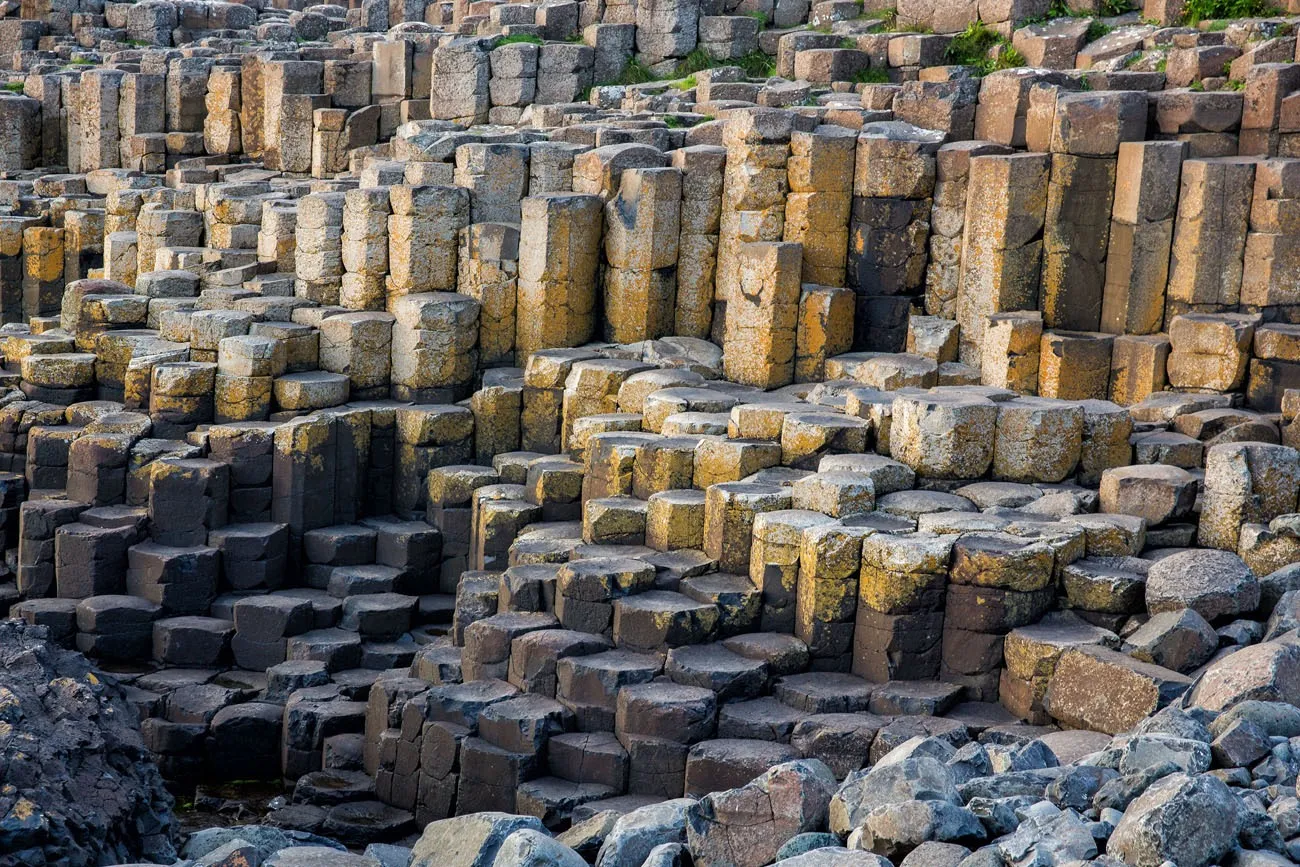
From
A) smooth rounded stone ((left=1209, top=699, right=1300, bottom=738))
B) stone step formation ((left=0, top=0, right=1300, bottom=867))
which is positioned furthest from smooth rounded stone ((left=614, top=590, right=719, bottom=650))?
smooth rounded stone ((left=1209, top=699, right=1300, bottom=738))

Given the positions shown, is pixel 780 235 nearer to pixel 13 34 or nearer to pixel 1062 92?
pixel 1062 92

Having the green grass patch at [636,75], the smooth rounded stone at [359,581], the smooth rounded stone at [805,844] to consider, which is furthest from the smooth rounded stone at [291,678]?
the green grass patch at [636,75]

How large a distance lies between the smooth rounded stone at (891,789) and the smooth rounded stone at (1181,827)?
1322 millimetres

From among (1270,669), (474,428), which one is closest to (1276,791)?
(1270,669)

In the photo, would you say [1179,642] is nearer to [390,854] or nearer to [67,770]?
[390,854]

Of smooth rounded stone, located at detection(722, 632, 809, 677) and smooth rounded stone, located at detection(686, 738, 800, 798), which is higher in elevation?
smooth rounded stone, located at detection(722, 632, 809, 677)

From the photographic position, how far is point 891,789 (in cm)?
1081

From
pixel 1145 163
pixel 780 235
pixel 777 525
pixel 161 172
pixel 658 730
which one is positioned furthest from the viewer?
pixel 161 172

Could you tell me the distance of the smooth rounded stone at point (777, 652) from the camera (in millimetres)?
15633

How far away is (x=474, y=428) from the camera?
21250 mm

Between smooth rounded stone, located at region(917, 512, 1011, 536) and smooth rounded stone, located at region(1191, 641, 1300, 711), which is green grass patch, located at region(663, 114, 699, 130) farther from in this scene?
smooth rounded stone, located at region(1191, 641, 1300, 711)

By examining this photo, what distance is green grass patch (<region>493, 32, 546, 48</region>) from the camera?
30.3 meters

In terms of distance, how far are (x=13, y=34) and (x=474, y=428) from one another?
994 inches

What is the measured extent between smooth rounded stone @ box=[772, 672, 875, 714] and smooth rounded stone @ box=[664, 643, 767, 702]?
0.78 feet
